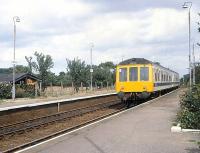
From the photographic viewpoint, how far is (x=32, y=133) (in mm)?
16594

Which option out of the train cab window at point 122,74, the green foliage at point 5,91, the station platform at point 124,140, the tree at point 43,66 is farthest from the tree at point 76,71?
the station platform at point 124,140

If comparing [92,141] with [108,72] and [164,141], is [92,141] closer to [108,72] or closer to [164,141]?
[164,141]

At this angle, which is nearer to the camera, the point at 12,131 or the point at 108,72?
the point at 12,131

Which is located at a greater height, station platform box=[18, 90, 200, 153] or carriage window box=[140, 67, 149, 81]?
carriage window box=[140, 67, 149, 81]

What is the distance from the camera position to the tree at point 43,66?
57.5 metres

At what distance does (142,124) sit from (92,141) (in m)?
4.70

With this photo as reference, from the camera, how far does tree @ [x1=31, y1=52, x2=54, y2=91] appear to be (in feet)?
189

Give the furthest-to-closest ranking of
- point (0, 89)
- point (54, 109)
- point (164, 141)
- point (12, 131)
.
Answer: point (0, 89) → point (54, 109) → point (12, 131) → point (164, 141)

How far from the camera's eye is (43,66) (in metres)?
58.0

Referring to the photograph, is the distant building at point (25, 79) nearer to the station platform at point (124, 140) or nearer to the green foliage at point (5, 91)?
the green foliage at point (5, 91)

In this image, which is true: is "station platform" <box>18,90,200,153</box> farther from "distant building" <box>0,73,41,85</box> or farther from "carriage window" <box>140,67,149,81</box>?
"distant building" <box>0,73,41,85</box>

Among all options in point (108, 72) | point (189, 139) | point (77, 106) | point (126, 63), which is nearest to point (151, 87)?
point (126, 63)

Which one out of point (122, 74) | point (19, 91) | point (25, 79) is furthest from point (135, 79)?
point (25, 79)

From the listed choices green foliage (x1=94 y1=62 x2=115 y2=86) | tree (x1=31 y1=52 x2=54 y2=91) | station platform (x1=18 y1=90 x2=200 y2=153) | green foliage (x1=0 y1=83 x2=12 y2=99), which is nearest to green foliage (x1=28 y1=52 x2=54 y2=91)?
tree (x1=31 y1=52 x2=54 y2=91)
